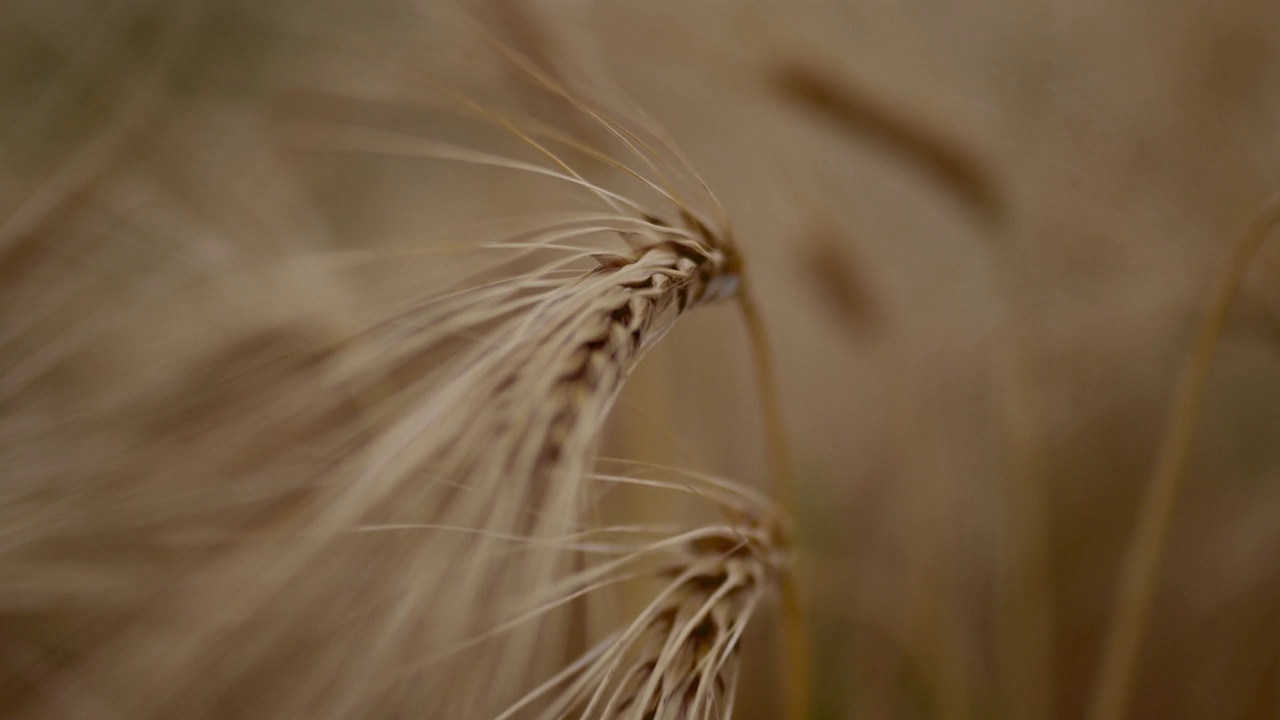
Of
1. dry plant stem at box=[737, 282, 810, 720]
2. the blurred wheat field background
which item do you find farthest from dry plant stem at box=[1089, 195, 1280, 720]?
dry plant stem at box=[737, 282, 810, 720]

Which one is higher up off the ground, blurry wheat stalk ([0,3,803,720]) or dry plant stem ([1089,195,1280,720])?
dry plant stem ([1089,195,1280,720])

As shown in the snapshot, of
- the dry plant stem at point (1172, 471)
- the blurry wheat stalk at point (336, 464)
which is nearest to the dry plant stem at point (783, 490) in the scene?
the blurry wheat stalk at point (336, 464)

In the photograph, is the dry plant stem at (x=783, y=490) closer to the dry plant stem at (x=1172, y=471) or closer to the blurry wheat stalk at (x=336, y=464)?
the blurry wheat stalk at (x=336, y=464)

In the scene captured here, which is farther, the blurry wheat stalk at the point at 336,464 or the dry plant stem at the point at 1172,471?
the dry plant stem at the point at 1172,471

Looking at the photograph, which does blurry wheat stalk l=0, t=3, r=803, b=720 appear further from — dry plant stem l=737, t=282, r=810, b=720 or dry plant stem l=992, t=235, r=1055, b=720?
dry plant stem l=992, t=235, r=1055, b=720

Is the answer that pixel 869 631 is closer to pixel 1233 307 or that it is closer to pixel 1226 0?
pixel 1233 307

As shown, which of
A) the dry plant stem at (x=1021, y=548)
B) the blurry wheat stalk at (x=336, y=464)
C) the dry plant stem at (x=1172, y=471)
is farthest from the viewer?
the dry plant stem at (x=1021, y=548)

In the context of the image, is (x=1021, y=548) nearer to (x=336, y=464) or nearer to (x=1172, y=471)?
(x=1172, y=471)

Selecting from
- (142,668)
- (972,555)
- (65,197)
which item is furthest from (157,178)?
(972,555)
